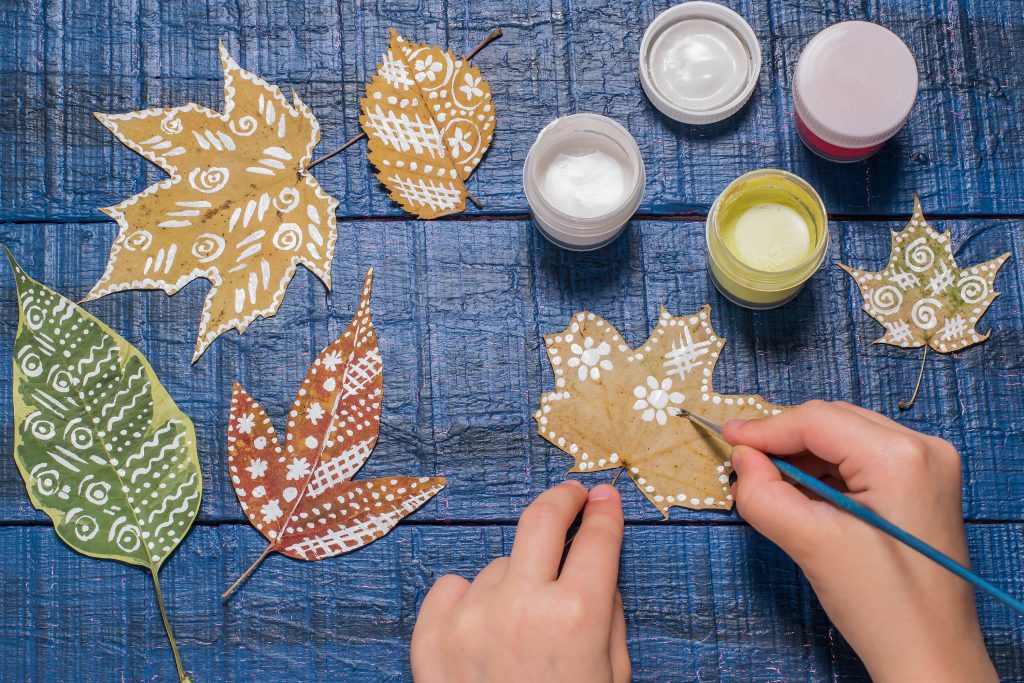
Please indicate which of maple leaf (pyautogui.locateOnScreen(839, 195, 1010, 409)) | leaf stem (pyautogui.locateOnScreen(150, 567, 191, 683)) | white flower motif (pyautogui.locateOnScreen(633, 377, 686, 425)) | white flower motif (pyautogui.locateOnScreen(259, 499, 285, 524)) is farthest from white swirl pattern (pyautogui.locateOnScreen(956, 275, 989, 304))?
leaf stem (pyautogui.locateOnScreen(150, 567, 191, 683))

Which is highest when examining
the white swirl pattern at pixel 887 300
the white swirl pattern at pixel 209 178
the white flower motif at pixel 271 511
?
the white swirl pattern at pixel 209 178

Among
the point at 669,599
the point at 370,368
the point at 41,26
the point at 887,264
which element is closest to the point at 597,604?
the point at 669,599

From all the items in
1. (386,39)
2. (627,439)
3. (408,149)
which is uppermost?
(386,39)

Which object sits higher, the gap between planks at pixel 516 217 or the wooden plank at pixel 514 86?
the wooden plank at pixel 514 86

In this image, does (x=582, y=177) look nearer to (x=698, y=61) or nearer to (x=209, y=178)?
(x=698, y=61)

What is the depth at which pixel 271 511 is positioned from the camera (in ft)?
2.23

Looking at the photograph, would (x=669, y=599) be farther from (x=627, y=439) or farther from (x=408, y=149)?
(x=408, y=149)

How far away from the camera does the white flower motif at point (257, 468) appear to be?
2.24 feet

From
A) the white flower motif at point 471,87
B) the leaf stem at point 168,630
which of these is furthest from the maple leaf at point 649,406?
the leaf stem at point 168,630

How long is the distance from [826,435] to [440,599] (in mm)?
314

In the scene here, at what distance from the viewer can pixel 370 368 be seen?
70cm

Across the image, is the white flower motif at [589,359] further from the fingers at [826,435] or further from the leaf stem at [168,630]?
the leaf stem at [168,630]

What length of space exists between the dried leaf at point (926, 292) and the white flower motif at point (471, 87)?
339mm

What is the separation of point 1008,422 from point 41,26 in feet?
2.89
